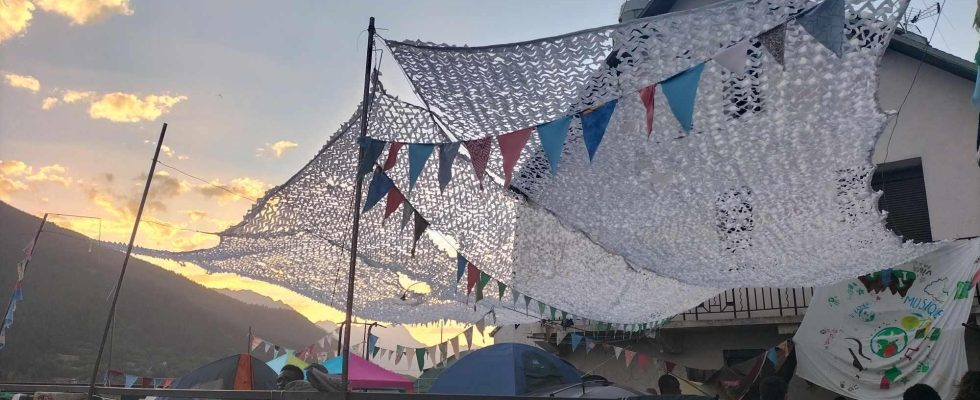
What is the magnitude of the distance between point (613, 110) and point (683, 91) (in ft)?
1.67

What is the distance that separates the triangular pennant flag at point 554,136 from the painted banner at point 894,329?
16.9 ft

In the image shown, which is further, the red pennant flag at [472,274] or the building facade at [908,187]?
the building facade at [908,187]

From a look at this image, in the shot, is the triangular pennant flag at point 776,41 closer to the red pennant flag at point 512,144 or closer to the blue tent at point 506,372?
the red pennant flag at point 512,144

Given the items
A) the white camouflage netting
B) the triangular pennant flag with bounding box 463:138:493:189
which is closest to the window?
the white camouflage netting

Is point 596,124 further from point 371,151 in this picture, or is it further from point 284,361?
point 284,361

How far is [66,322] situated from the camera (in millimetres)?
20031

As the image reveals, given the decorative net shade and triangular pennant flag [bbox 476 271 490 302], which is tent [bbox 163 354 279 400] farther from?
the decorative net shade

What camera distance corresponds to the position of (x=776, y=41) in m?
3.21

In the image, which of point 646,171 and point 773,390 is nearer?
point 646,171

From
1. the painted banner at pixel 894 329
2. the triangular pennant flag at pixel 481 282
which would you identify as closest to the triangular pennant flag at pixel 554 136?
the triangular pennant flag at pixel 481 282

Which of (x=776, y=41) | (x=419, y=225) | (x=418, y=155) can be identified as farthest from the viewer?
(x=419, y=225)

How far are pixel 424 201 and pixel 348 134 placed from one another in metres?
0.92

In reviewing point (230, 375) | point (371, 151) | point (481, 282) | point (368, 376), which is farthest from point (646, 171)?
point (368, 376)

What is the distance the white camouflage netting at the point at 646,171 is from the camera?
3.53 m
